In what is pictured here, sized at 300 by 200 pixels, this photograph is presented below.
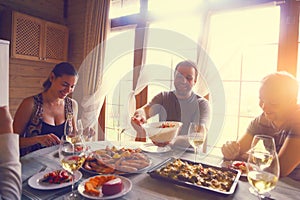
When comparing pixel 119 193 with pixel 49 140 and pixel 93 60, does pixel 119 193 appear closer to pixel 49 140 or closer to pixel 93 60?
pixel 49 140

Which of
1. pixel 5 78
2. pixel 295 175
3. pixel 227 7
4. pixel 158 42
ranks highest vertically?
pixel 227 7

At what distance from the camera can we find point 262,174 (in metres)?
0.77

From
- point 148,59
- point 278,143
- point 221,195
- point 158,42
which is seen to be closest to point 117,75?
point 148,59

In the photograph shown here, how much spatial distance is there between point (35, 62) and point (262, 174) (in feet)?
10.2

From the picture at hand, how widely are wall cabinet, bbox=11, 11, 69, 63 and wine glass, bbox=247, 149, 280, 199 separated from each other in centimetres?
284

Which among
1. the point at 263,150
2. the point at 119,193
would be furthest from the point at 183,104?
the point at 119,193

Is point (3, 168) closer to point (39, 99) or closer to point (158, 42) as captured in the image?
point (39, 99)

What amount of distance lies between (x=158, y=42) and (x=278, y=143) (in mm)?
1821

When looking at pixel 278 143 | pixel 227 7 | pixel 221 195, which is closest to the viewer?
pixel 221 195

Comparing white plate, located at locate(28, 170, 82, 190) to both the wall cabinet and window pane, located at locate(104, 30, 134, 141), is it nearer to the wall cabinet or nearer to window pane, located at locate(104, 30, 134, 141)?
window pane, located at locate(104, 30, 134, 141)

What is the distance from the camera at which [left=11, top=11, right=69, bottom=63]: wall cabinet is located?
267 cm

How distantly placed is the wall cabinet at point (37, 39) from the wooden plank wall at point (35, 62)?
17cm

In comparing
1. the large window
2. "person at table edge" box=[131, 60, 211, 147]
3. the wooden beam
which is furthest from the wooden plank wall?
the wooden beam

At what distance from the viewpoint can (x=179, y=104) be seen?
6.97ft
